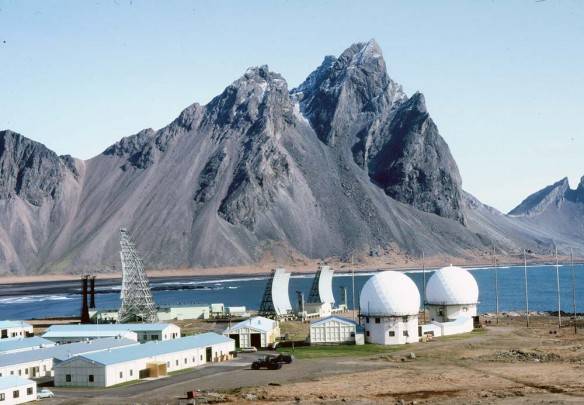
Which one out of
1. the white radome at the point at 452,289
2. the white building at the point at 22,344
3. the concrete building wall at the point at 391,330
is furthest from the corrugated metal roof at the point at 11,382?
the white radome at the point at 452,289

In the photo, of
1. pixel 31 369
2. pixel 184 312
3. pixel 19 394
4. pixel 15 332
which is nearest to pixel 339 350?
pixel 31 369

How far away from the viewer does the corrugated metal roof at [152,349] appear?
70.1 metres

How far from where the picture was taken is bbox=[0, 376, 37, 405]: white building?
60500 mm

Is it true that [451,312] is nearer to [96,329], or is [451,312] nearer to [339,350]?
[339,350]

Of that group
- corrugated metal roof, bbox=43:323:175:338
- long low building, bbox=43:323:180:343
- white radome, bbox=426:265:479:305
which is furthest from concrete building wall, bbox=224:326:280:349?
white radome, bbox=426:265:479:305

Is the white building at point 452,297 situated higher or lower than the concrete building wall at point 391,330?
higher

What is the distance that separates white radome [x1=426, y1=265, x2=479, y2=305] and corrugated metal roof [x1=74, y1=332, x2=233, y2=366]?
31.3 metres

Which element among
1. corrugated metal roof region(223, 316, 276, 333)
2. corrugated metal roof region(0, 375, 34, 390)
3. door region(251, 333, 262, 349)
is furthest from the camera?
corrugated metal roof region(223, 316, 276, 333)

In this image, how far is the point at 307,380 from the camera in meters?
66.9

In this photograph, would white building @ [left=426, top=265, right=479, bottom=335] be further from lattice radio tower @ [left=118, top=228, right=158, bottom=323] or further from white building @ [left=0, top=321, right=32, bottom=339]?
white building @ [left=0, top=321, right=32, bottom=339]

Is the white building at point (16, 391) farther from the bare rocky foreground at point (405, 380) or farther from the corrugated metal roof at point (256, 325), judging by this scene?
the corrugated metal roof at point (256, 325)

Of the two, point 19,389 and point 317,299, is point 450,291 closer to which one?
point 317,299

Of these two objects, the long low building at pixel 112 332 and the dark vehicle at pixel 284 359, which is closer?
the dark vehicle at pixel 284 359

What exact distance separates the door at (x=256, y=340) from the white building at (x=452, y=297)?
2410 cm
